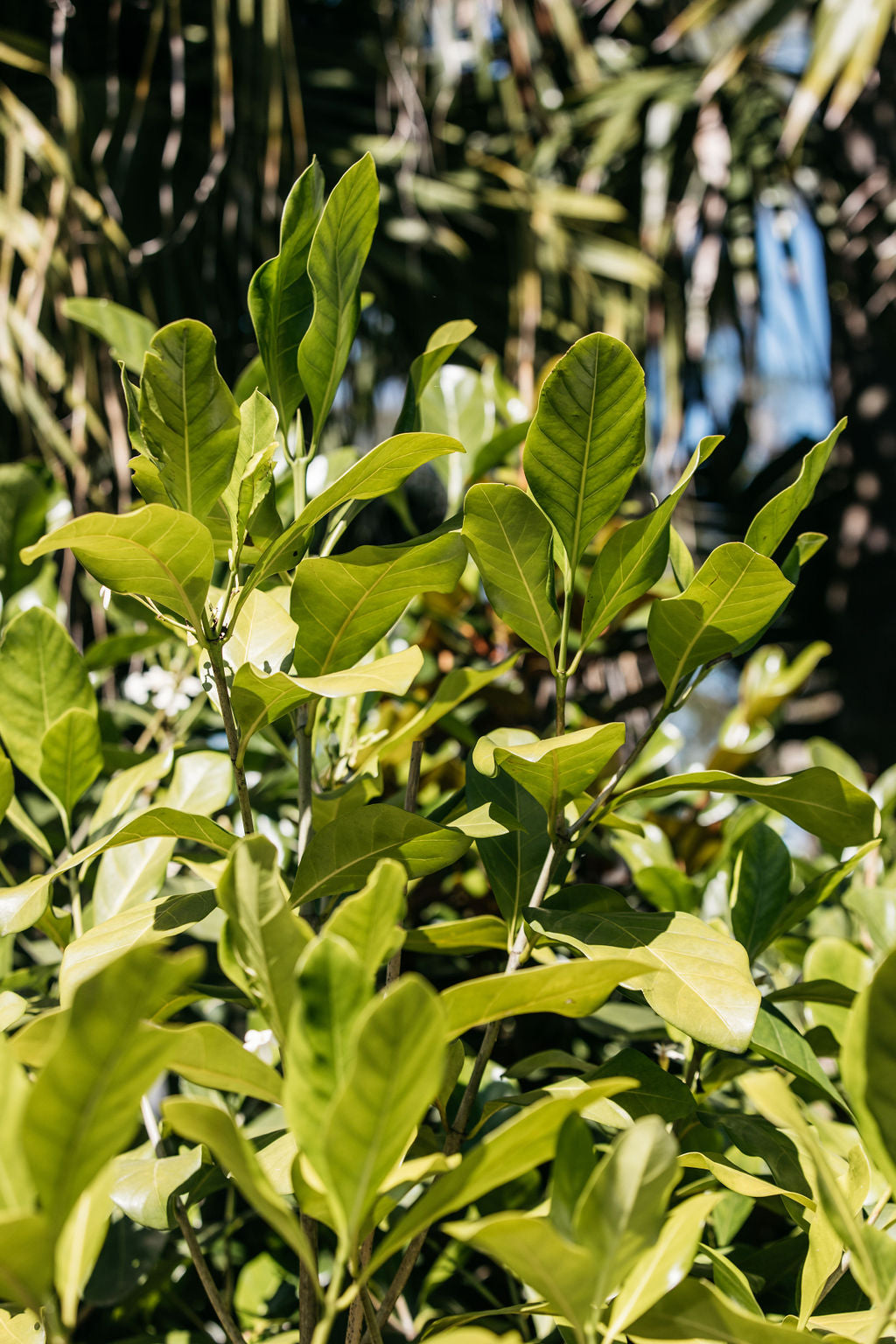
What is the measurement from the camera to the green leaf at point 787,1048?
1.27 ft

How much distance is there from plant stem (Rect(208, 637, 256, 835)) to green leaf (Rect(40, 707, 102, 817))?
13 cm

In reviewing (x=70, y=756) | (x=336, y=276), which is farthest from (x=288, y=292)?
(x=70, y=756)

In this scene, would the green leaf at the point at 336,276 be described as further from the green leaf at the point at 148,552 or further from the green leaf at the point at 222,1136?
the green leaf at the point at 222,1136

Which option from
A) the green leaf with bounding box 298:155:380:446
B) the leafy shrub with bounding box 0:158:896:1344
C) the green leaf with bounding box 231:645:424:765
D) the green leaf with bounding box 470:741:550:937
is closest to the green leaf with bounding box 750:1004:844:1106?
the leafy shrub with bounding box 0:158:896:1344

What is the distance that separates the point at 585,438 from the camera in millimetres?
347

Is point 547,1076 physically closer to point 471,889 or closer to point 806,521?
point 471,889

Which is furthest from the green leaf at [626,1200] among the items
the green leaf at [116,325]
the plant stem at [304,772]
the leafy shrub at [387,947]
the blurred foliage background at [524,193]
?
the blurred foliage background at [524,193]

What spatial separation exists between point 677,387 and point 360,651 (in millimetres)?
1414

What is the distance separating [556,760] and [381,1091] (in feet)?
0.51

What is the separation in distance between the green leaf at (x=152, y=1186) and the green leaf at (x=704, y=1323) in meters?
0.18

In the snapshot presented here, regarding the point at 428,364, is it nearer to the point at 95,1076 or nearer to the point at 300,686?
the point at 300,686

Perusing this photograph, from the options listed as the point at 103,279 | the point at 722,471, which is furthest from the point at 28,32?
the point at 722,471

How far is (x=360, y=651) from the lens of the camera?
15.1 inches

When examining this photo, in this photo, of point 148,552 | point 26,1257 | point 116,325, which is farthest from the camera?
point 116,325
